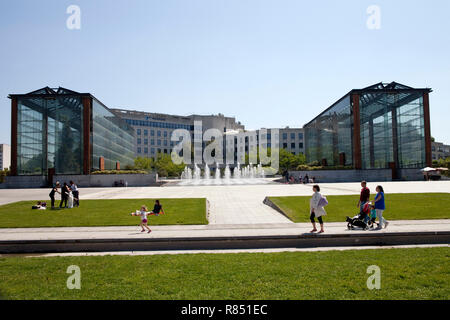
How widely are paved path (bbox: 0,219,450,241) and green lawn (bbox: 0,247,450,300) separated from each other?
2206mm

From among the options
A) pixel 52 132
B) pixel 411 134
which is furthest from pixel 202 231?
pixel 411 134

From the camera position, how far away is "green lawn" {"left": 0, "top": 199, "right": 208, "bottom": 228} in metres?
14.8

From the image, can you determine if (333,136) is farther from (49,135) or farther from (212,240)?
(212,240)

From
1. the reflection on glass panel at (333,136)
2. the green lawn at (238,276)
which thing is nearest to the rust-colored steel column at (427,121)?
the reflection on glass panel at (333,136)

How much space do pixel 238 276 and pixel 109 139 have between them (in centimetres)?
5972

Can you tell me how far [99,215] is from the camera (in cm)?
1680

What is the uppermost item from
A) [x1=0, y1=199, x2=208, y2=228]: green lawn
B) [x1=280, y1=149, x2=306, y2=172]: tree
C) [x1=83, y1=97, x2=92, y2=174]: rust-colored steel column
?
[x1=83, y1=97, x2=92, y2=174]: rust-colored steel column

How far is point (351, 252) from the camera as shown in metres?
9.58

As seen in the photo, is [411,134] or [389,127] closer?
[411,134]

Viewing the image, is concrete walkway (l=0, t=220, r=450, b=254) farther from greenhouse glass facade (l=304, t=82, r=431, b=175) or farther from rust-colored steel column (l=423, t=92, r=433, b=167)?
rust-colored steel column (l=423, t=92, r=433, b=167)

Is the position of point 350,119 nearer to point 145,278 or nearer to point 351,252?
point 351,252

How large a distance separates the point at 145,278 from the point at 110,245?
438 centimetres

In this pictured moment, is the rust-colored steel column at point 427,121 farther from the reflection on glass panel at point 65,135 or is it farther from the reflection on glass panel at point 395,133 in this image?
the reflection on glass panel at point 65,135

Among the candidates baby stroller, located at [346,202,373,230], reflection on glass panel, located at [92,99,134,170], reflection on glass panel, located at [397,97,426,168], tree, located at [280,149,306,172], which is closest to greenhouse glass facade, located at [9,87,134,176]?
reflection on glass panel, located at [92,99,134,170]
